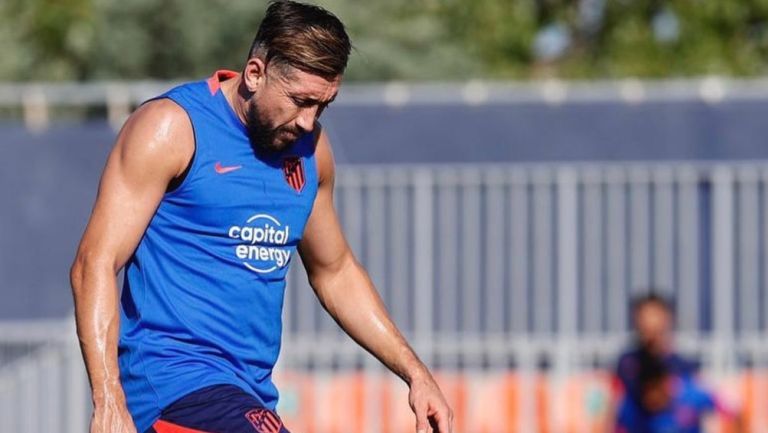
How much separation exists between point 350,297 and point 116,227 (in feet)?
3.55

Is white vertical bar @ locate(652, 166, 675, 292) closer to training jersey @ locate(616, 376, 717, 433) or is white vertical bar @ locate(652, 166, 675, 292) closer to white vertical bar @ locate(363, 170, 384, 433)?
training jersey @ locate(616, 376, 717, 433)

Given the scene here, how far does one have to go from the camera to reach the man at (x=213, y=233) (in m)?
5.06

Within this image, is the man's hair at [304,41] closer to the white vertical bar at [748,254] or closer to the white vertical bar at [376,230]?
the white vertical bar at [376,230]

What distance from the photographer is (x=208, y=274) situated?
17.4 feet

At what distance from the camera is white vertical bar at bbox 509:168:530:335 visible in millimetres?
13703

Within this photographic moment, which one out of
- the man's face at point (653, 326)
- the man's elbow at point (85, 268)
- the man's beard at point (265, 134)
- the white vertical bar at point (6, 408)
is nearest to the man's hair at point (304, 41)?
the man's beard at point (265, 134)

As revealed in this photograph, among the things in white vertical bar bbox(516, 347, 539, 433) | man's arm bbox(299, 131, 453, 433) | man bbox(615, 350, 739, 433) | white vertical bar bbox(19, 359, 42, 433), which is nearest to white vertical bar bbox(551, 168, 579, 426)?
white vertical bar bbox(516, 347, 539, 433)

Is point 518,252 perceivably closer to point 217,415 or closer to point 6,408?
point 6,408

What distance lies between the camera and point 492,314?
1381 centimetres

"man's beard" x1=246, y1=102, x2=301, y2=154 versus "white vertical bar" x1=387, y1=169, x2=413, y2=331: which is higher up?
"white vertical bar" x1=387, y1=169, x2=413, y2=331

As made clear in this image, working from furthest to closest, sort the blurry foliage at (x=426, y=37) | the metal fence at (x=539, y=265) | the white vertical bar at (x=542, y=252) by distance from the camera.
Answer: the blurry foliage at (x=426, y=37) < the white vertical bar at (x=542, y=252) < the metal fence at (x=539, y=265)

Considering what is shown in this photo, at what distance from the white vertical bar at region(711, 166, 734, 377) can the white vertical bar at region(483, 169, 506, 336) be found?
1.49 metres

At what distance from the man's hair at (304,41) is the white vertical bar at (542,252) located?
8.51 meters

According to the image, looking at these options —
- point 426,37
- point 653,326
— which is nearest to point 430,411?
point 653,326
